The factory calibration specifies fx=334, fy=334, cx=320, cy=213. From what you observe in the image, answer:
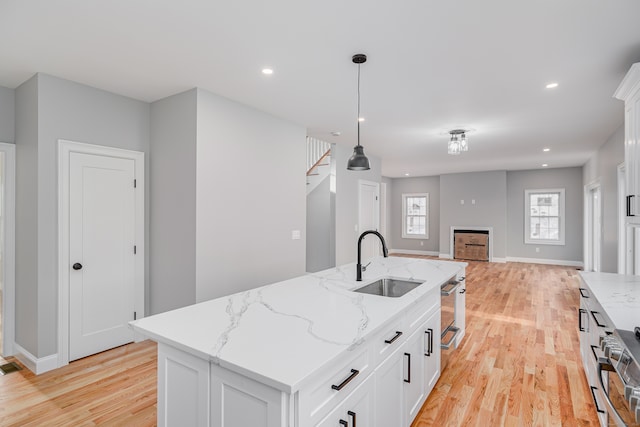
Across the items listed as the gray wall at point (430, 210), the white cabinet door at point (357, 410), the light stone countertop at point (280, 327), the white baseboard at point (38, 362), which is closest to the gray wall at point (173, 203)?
the white baseboard at point (38, 362)

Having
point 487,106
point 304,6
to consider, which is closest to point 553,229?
point 487,106

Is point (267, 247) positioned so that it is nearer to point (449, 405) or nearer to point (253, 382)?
point (449, 405)

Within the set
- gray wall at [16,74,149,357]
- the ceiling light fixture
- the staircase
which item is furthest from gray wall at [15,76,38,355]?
the ceiling light fixture

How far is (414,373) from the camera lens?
2098mm

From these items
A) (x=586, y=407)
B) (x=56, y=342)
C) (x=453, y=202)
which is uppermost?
(x=453, y=202)

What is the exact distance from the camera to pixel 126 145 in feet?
11.7

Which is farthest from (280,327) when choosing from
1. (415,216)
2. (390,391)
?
(415,216)

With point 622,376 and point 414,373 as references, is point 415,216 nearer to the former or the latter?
point 414,373

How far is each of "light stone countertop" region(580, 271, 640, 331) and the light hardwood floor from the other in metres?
0.86

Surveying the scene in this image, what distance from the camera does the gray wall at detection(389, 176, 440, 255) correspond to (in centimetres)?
1074

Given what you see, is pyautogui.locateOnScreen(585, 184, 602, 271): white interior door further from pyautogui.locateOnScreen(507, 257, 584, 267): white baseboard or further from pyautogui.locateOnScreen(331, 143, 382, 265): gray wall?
pyautogui.locateOnScreen(331, 143, 382, 265): gray wall

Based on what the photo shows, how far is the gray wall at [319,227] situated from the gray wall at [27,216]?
156 inches

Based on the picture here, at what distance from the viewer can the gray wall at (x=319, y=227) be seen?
6.11 meters

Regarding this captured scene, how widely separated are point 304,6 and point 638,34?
224 cm
